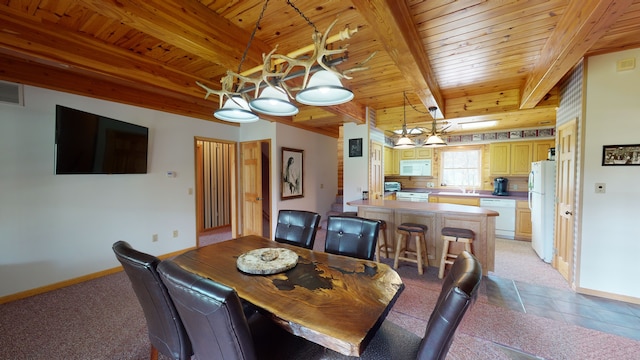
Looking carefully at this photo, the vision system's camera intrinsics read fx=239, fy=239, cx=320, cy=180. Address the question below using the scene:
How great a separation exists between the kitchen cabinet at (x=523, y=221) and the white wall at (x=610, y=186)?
219 centimetres

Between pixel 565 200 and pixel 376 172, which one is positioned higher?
pixel 376 172

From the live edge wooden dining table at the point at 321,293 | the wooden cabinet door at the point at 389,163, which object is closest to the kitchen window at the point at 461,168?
the wooden cabinet door at the point at 389,163

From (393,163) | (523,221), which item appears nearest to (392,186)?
(393,163)

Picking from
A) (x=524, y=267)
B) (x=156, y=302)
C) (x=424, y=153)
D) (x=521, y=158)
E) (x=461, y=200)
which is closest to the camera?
(x=156, y=302)

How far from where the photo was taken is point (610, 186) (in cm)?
250

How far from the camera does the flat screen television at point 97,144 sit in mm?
2572

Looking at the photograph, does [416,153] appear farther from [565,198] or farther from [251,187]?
[251,187]

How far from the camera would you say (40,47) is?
6.89 feet

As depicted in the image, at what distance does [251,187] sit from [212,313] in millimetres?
4113

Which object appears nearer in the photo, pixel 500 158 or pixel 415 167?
pixel 500 158

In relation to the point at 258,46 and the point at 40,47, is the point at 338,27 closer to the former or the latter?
the point at 258,46

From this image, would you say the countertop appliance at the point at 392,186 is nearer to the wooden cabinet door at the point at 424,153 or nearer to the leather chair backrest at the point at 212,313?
the wooden cabinet door at the point at 424,153

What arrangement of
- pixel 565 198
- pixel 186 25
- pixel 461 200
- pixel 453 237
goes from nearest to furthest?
pixel 186 25 → pixel 453 237 → pixel 565 198 → pixel 461 200

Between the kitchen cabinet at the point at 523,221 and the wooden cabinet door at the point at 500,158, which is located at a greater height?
the wooden cabinet door at the point at 500,158
